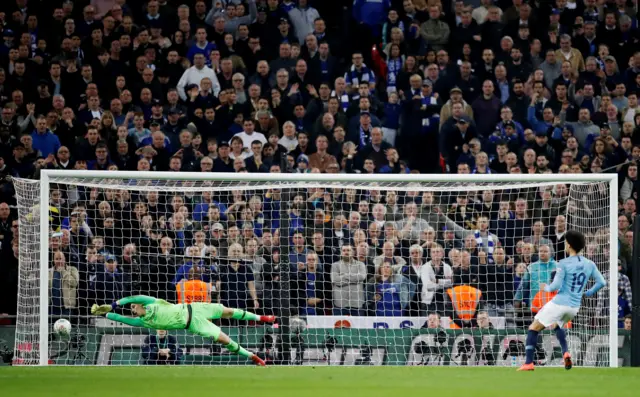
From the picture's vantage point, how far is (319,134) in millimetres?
18969

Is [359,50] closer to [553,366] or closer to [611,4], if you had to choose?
[611,4]

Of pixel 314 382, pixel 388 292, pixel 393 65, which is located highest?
pixel 393 65

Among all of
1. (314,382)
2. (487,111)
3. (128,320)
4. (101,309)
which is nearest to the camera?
(314,382)

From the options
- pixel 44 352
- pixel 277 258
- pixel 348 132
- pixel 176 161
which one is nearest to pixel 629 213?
pixel 348 132

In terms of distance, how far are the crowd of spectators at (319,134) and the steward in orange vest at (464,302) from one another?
0.58ft

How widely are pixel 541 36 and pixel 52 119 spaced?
357 inches

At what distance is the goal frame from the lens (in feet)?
47.0

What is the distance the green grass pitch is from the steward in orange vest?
2.14 meters

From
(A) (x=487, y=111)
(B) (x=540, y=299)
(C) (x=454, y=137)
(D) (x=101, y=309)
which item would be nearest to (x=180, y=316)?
(D) (x=101, y=309)

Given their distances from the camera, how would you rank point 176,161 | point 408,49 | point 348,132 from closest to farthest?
point 176,161 < point 348,132 < point 408,49

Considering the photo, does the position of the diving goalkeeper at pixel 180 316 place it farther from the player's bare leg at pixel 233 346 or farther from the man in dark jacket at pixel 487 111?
→ the man in dark jacket at pixel 487 111

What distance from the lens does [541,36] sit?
21547 millimetres

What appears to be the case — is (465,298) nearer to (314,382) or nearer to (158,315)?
(158,315)

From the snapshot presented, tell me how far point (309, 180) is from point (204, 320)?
7.72ft
